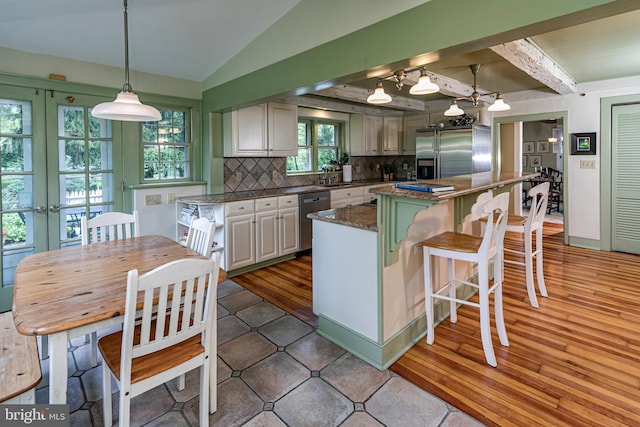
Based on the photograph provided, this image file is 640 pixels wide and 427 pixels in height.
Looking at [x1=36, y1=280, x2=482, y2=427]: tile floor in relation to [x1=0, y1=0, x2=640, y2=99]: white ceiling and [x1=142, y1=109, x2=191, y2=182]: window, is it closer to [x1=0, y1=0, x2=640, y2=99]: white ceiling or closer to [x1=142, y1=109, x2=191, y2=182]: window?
[x1=142, y1=109, x2=191, y2=182]: window

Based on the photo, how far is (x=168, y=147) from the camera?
13.4ft

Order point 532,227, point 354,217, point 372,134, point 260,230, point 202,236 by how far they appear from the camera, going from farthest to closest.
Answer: point 372,134 < point 260,230 < point 532,227 < point 354,217 < point 202,236

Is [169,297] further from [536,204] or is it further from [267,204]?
[536,204]

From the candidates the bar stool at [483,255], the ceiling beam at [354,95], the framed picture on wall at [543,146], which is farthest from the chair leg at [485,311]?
the framed picture on wall at [543,146]

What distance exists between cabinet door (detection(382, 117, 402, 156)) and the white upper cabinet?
7.03 ft

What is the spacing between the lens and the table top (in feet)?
4.40

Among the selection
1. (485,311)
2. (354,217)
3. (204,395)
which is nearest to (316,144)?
(354,217)

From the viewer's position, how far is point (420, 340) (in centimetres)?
252

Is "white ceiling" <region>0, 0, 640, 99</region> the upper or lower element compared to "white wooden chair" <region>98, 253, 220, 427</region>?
upper

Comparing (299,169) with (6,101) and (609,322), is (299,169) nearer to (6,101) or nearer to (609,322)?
(6,101)

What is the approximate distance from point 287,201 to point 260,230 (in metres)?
0.54

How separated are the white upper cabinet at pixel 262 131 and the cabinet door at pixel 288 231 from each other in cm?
84

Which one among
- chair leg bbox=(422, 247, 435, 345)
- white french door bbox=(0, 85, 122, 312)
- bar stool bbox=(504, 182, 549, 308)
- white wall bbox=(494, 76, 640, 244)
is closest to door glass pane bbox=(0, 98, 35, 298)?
white french door bbox=(0, 85, 122, 312)

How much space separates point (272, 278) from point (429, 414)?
2.39 meters
